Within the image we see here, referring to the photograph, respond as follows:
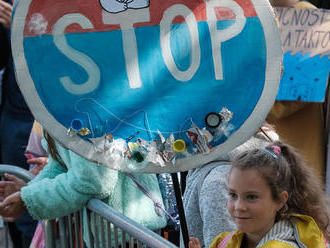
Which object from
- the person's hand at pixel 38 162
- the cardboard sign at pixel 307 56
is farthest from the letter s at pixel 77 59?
the cardboard sign at pixel 307 56

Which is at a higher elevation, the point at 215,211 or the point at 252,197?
the point at 252,197

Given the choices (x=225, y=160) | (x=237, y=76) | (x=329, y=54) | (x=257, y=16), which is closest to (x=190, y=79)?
(x=237, y=76)

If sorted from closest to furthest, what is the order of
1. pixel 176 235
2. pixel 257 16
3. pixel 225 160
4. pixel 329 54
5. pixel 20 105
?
pixel 257 16, pixel 225 160, pixel 176 235, pixel 329 54, pixel 20 105

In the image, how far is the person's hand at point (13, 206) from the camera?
2.82 meters

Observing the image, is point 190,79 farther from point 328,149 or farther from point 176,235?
point 328,149

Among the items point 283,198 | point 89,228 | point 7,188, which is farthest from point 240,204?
point 7,188

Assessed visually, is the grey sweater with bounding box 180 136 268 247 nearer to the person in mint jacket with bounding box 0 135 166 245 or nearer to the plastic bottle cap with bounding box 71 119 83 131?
the person in mint jacket with bounding box 0 135 166 245

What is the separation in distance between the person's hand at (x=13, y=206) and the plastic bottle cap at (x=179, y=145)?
39.4 inches

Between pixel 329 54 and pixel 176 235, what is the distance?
1.42m

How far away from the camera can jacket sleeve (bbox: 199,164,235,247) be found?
7.98 ft

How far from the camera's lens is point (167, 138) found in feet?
6.94

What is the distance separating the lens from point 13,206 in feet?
9.28

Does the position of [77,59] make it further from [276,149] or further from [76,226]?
[76,226]

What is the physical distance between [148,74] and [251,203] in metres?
0.54
